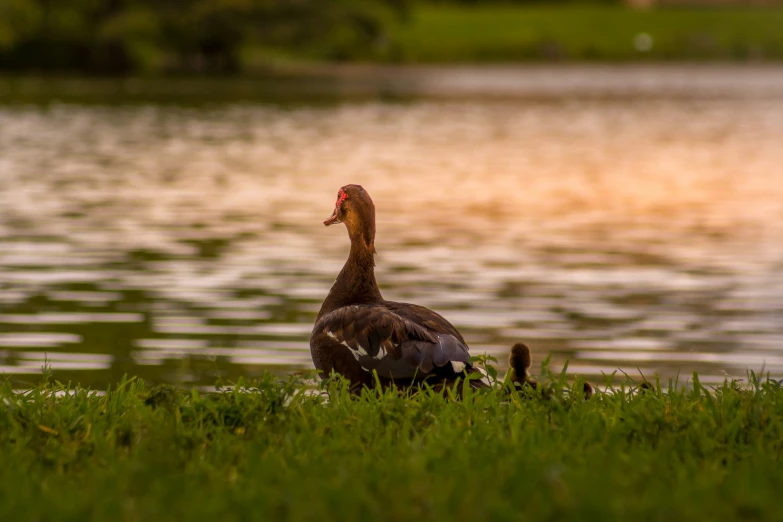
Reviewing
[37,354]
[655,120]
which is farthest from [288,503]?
[655,120]

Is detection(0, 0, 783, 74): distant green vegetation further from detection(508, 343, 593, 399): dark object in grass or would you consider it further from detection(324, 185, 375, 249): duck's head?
detection(508, 343, 593, 399): dark object in grass

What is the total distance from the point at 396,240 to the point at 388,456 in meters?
11.9

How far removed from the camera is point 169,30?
69188 millimetres

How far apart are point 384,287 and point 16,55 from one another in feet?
210

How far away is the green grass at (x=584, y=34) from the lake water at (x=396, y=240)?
60.8m

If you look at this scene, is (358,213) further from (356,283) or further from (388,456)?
(388,456)

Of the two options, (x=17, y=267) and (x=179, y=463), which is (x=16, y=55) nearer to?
(x=17, y=267)

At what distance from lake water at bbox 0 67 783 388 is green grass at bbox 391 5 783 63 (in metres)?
60.8

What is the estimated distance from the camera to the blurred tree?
67.1 meters

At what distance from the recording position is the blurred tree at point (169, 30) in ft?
220

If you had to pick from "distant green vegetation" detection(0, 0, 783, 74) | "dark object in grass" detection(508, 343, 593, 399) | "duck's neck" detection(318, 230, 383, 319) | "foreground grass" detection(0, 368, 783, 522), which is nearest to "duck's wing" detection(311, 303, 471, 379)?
"foreground grass" detection(0, 368, 783, 522)

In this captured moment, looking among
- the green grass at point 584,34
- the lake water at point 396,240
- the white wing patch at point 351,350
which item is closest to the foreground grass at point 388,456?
the white wing patch at point 351,350

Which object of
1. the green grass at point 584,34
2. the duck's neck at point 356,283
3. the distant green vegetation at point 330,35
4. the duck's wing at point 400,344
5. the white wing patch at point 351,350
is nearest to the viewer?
the duck's wing at point 400,344

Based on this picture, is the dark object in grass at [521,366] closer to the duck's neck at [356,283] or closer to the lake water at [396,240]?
the duck's neck at [356,283]
